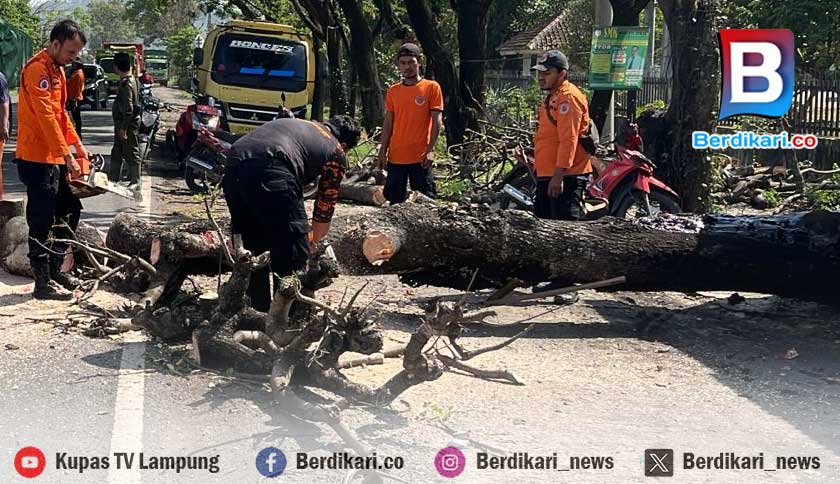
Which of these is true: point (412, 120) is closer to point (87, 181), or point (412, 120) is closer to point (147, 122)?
point (87, 181)

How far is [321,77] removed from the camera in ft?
63.2

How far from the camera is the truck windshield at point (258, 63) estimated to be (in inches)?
720

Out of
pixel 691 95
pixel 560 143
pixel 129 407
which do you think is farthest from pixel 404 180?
pixel 129 407

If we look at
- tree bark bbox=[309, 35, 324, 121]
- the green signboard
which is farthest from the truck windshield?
the green signboard

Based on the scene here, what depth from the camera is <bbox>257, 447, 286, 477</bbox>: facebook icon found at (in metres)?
4.67

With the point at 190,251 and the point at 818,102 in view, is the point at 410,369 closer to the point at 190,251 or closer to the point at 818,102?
the point at 190,251

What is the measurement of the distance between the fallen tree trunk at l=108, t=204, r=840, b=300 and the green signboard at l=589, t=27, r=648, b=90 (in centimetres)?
642

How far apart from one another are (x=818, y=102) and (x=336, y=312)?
15040mm

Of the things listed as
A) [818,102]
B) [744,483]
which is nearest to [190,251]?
[744,483]

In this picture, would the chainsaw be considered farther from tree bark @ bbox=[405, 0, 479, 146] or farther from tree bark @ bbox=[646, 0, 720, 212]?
tree bark @ bbox=[405, 0, 479, 146]

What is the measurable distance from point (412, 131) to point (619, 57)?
5.34 m

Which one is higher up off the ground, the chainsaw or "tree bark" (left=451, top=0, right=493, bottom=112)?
"tree bark" (left=451, top=0, right=493, bottom=112)

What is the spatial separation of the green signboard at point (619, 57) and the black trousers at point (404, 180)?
508 cm

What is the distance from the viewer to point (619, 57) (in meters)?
13.9
